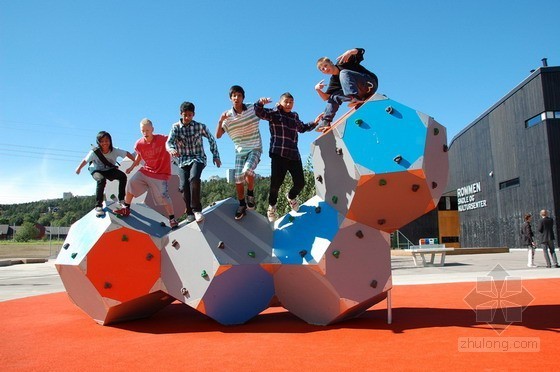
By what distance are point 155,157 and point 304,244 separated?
306 cm

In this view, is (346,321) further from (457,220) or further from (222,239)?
(457,220)

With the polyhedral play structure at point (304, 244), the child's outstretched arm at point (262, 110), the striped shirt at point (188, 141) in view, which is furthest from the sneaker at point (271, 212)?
the child's outstretched arm at point (262, 110)

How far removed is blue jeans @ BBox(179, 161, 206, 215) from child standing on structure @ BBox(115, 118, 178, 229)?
46 cm

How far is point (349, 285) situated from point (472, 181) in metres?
40.9

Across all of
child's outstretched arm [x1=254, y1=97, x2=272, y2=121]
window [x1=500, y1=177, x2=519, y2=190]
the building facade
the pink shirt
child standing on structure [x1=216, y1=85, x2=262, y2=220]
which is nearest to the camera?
child's outstretched arm [x1=254, y1=97, x2=272, y2=121]

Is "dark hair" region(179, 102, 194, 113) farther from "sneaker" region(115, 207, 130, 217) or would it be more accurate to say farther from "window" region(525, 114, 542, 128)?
"window" region(525, 114, 542, 128)

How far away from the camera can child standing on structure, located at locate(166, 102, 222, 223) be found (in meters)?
7.14

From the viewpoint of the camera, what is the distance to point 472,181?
1692 inches

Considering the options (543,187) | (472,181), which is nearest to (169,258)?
(543,187)

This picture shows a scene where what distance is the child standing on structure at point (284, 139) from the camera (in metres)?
7.07

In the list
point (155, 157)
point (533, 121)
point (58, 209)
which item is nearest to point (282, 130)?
point (155, 157)

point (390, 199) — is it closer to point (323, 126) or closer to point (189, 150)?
point (323, 126)

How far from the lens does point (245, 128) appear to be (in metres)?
7.23

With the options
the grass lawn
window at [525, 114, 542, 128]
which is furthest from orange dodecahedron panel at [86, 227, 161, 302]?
the grass lawn
